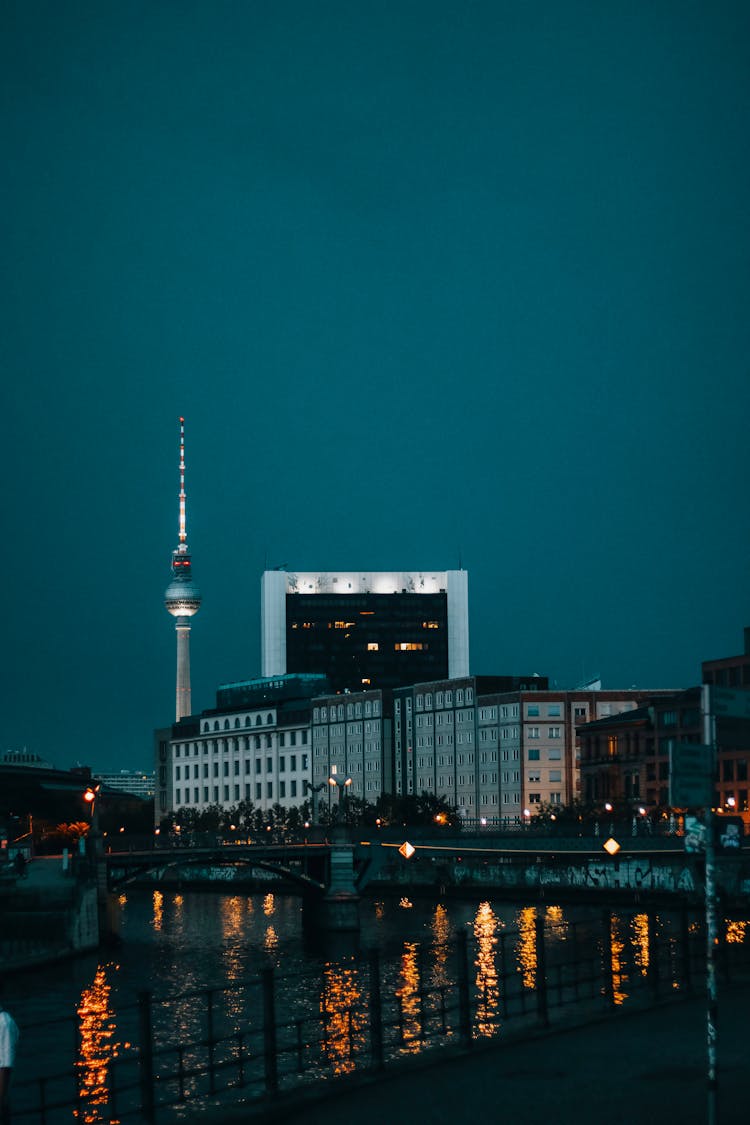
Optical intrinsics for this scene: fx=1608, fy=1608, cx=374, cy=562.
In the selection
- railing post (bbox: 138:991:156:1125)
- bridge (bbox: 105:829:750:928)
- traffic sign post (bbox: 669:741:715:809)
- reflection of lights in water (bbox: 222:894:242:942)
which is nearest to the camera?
traffic sign post (bbox: 669:741:715:809)

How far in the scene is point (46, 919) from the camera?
91.0 metres

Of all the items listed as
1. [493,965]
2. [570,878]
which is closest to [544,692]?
[570,878]

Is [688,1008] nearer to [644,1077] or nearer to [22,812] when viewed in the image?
[644,1077]

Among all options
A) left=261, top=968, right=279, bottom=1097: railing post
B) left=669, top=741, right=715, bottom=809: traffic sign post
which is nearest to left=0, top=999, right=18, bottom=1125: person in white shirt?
left=261, top=968, right=279, bottom=1097: railing post

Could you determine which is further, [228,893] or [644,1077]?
[228,893]

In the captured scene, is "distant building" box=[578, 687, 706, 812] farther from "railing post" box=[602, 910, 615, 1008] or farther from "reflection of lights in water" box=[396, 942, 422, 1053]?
"railing post" box=[602, 910, 615, 1008]

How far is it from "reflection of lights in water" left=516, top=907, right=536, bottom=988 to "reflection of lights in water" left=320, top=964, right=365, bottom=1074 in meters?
6.10

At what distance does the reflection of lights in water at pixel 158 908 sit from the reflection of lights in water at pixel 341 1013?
45.8 m

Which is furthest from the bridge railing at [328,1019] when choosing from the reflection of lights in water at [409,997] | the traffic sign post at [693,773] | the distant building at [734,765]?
the distant building at [734,765]

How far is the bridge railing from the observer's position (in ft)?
94.4

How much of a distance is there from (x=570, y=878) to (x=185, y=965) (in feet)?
187

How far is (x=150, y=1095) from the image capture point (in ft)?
84.8

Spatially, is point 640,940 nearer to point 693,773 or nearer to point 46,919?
point 46,919

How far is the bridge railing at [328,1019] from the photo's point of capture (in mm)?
28766
